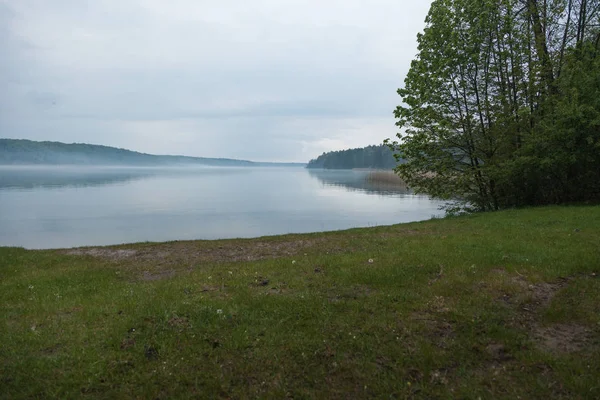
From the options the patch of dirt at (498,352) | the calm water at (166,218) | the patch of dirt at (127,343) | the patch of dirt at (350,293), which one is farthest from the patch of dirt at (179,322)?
the calm water at (166,218)

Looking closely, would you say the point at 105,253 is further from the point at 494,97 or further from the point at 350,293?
the point at 494,97

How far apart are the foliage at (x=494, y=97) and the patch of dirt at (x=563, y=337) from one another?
17799 mm

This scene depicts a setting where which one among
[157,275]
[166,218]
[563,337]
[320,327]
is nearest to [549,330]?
[563,337]

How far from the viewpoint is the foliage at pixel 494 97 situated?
23016 millimetres

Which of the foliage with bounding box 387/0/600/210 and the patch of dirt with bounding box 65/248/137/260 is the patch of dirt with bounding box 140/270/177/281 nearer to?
the patch of dirt with bounding box 65/248/137/260

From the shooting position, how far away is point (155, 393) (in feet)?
17.3

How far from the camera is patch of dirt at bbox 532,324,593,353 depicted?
6023mm

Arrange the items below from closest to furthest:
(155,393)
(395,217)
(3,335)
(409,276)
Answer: (155,393)
(3,335)
(409,276)
(395,217)

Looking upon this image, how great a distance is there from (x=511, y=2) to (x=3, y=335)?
31.8 metres

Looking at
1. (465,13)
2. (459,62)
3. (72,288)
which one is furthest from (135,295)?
(465,13)

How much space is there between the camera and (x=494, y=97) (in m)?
25.3

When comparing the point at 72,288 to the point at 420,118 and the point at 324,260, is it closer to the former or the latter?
the point at 324,260

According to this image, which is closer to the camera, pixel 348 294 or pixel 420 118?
pixel 348 294

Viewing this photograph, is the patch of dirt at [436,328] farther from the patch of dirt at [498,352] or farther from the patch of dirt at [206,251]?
the patch of dirt at [206,251]
